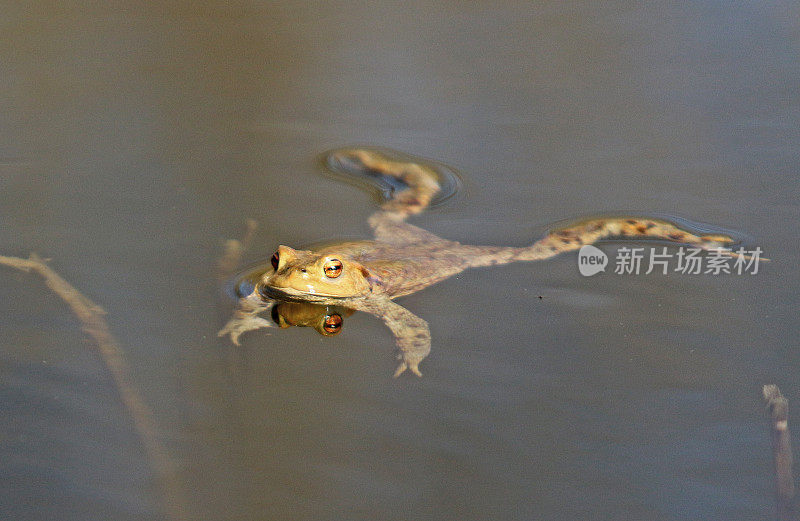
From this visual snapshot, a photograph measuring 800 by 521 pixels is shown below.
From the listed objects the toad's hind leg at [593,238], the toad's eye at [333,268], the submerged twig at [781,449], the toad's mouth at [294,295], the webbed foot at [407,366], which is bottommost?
the submerged twig at [781,449]

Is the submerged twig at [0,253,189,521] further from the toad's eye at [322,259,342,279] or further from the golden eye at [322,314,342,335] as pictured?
the toad's eye at [322,259,342,279]

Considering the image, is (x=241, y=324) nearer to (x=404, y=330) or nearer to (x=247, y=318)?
(x=247, y=318)

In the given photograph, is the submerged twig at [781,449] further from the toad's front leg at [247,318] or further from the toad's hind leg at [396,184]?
the toad's front leg at [247,318]

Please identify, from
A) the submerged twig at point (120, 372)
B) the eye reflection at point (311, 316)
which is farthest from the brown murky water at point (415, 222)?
the eye reflection at point (311, 316)

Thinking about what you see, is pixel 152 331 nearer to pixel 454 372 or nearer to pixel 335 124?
pixel 454 372

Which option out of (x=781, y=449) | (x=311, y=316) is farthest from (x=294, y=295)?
(x=781, y=449)

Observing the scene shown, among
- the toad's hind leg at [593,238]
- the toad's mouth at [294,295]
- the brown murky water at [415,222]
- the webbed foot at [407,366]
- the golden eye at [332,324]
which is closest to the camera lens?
the brown murky water at [415,222]

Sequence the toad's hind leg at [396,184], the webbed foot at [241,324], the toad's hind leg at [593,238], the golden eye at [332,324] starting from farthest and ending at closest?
1. the toad's hind leg at [396,184]
2. the toad's hind leg at [593,238]
3. the golden eye at [332,324]
4. the webbed foot at [241,324]
